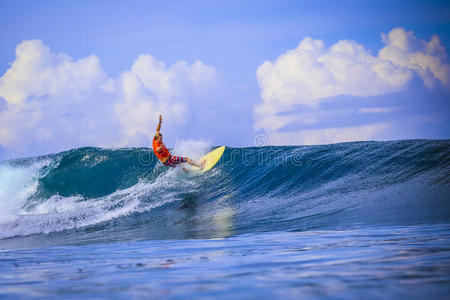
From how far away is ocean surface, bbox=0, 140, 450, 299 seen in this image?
309cm

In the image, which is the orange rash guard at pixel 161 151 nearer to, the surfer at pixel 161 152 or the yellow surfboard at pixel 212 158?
the surfer at pixel 161 152

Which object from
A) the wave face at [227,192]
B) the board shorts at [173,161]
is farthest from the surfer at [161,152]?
the wave face at [227,192]

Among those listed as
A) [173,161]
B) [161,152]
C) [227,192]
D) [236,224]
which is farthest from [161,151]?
[236,224]

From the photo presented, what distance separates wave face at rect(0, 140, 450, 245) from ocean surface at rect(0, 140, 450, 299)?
5 cm

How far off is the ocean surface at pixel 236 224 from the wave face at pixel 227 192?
51 mm

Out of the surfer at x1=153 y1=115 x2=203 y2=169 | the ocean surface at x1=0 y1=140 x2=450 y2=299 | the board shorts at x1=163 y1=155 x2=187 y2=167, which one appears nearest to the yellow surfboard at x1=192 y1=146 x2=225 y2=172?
the ocean surface at x1=0 y1=140 x2=450 y2=299

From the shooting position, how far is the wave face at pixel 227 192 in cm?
788

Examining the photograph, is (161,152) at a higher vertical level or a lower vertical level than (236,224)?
higher

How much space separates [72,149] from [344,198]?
13108 mm

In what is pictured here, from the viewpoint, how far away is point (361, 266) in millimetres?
3418

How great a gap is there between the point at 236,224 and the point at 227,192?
409 cm

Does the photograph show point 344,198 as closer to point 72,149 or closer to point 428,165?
point 428,165

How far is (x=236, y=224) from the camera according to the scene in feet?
26.9

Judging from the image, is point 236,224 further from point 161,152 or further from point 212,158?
point 212,158
